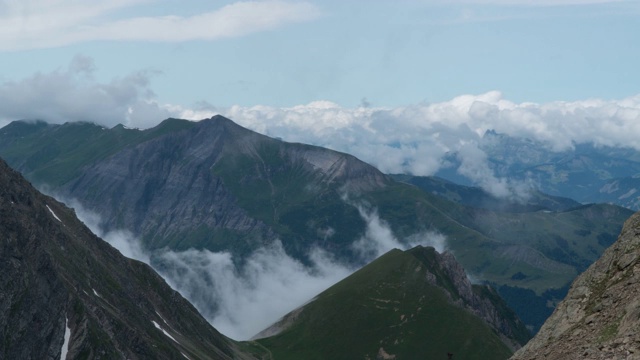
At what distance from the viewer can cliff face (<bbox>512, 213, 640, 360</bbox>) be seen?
52438 mm

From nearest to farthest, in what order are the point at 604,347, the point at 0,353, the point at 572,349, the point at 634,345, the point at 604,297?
the point at 634,345 → the point at 604,347 → the point at 572,349 → the point at 604,297 → the point at 0,353

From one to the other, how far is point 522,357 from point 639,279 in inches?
484

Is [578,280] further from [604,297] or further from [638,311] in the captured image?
[638,311]

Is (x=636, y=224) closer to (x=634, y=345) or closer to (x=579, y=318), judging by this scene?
(x=579, y=318)

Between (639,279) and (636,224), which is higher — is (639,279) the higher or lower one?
the lower one

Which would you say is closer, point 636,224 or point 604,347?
point 604,347

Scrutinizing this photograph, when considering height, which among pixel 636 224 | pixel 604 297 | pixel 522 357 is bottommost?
pixel 522 357

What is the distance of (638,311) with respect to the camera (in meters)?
53.0

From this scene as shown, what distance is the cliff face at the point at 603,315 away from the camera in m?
52.4

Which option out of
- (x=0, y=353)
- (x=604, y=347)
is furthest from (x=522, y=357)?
(x=0, y=353)

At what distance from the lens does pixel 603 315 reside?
58.4 metres

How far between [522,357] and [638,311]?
1454 centimetres

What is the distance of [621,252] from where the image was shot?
64.4 m

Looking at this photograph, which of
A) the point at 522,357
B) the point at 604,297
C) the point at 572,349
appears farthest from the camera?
the point at 522,357
